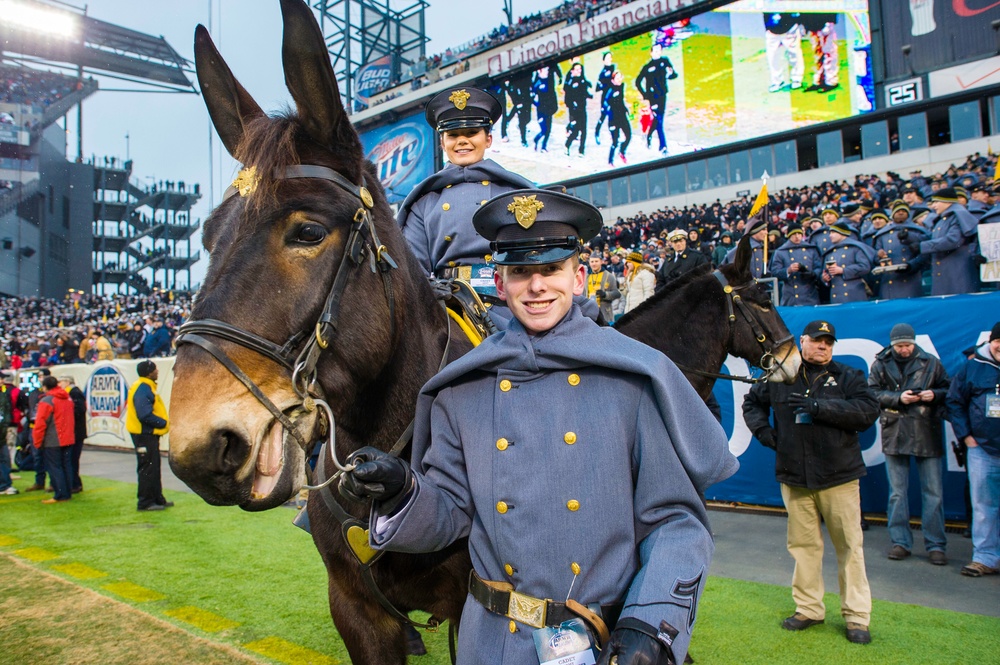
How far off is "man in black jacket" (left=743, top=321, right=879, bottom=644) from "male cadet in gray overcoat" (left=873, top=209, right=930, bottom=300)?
4.60 m

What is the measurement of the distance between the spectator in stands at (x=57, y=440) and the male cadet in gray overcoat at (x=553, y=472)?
1070 cm

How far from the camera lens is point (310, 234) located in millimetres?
1859

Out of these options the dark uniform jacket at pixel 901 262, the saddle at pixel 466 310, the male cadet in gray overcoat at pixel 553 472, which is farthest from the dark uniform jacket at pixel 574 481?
the dark uniform jacket at pixel 901 262

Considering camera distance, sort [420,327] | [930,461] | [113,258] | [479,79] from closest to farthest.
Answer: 1. [420,327]
2. [930,461]
3. [479,79]
4. [113,258]

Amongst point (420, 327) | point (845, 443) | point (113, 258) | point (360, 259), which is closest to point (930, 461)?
point (845, 443)

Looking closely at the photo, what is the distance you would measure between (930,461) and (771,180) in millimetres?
24245

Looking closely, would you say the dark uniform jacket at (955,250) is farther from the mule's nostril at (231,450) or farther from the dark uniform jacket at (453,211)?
the mule's nostril at (231,450)

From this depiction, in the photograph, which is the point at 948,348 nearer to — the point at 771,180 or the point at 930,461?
the point at 930,461

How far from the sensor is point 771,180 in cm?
2792

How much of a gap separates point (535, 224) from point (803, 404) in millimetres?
4140

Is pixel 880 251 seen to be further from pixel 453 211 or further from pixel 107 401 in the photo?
pixel 107 401

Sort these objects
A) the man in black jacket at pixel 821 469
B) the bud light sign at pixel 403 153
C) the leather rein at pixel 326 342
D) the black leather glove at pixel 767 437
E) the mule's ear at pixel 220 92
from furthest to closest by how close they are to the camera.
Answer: the bud light sign at pixel 403 153
the black leather glove at pixel 767 437
the man in black jacket at pixel 821 469
the mule's ear at pixel 220 92
the leather rein at pixel 326 342

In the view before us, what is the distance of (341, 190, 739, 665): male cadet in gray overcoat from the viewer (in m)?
1.67

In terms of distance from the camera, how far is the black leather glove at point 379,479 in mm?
1620
